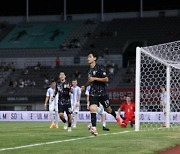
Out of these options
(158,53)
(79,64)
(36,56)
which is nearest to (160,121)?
(158,53)

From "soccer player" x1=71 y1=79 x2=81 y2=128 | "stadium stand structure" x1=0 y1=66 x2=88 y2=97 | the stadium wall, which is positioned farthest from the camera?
the stadium wall

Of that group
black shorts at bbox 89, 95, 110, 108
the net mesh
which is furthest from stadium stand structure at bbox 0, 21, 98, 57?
black shorts at bbox 89, 95, 110, 108

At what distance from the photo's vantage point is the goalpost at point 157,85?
64.0ft

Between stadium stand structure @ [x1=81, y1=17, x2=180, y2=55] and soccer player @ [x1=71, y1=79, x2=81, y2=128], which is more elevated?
stadium stand structure @ [x1=81, y1=17, x2=180, y2=55]

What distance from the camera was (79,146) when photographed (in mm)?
11961

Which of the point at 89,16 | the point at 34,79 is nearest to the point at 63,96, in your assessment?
the point at 34,79

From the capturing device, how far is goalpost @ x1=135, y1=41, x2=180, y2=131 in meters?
19.5

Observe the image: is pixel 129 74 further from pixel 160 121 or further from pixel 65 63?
pixel 160 121

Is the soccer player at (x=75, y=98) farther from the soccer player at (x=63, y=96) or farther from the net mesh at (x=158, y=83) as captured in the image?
the soccer player at (x=63, y=96)

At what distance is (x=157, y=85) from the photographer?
92.5ft

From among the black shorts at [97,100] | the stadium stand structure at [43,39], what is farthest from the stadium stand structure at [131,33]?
the black shorts at [97,100]

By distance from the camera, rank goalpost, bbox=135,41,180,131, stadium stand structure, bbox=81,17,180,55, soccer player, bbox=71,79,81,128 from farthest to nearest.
→ stadium stand structure, bbox=81,17,180,55 < soccer player, bbox=71,79,81,128 < goalpost, bbox=135,41,180,131

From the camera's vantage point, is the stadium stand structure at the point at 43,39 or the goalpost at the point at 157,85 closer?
Result: the goalpost at the point at 157,85

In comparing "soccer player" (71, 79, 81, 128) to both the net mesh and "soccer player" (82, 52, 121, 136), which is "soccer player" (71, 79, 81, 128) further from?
"soccer player" (82, 52, 121, 136)
